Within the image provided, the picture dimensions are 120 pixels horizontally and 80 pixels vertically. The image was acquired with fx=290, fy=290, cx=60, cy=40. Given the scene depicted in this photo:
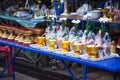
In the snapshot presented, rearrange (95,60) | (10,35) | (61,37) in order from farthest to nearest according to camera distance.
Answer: (10,35) < (61,37) < (95,60)

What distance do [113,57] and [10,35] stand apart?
167 centimetres

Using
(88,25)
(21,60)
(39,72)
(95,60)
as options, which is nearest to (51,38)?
(88,25)

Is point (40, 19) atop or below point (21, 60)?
atop

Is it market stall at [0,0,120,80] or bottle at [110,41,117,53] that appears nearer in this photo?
market stall at [0,0,120,80]

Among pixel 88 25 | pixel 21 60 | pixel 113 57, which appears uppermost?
pixel 88 25

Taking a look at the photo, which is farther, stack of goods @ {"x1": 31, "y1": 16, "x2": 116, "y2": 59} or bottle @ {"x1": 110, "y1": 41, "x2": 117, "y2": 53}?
bottle @ {"x1": 110, "y1": 41, "x2": 117, "y2": 53}

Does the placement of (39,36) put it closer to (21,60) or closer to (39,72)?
(39,72)

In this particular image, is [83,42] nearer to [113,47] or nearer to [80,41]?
[80,41]

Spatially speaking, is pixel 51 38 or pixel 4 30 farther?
pixel 4 30

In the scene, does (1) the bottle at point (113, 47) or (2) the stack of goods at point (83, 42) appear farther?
(1) the bottle at point (113, 47)

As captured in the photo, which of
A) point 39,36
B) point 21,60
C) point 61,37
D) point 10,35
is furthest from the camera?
point 21,60

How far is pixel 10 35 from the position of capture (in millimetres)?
4141

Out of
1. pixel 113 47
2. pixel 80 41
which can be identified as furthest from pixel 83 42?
pixel 113 47

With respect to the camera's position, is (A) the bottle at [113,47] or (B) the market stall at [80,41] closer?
(B) the market stall at [80,41]
